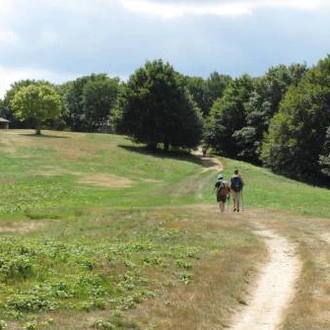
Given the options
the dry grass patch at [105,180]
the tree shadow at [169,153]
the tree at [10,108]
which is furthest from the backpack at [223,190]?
the tree at [10,108]

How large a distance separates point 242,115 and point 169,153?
65.9ft

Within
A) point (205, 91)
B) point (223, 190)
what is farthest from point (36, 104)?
point (223, 190)

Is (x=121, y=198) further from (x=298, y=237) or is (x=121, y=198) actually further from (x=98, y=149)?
(x=98, y=149)

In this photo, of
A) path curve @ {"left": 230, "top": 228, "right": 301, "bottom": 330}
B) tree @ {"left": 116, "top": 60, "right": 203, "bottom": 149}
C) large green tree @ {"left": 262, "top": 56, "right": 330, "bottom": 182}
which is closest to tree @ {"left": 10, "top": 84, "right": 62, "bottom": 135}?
tree @ {"left": 116, "top": 60, "right": 203, "bottom": 149}

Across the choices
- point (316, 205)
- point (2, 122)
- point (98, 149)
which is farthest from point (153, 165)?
point (2, 122)

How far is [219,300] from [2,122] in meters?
141

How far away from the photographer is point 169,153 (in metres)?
89.2

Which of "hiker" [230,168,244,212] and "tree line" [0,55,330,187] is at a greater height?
"tree line" [0,55,330,187]

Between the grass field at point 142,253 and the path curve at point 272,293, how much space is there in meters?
0.29

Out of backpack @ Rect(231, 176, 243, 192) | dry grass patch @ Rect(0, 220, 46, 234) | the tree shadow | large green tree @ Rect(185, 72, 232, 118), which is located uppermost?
large green tree @ Rect(185, 72, 232, 118)

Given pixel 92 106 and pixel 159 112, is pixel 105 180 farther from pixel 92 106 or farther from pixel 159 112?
pixel 92 106

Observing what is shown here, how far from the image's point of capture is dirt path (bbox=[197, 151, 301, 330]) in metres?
13.1

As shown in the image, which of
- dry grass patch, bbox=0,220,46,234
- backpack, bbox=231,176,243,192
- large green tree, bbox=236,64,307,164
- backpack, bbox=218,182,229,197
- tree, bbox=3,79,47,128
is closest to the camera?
dry grass patch, bbox=0,220,46,234

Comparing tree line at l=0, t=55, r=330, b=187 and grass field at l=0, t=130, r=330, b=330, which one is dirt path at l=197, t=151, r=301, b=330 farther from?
tree line at l=0, t=55, r=330, b=187
